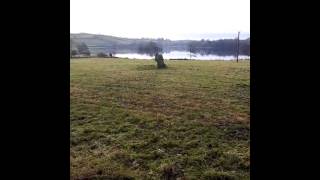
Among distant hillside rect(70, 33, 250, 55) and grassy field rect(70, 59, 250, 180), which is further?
distant hillside rect(70, 33, 250, 55)

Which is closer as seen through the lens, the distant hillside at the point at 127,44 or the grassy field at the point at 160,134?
the grassy field at the point at 160,134

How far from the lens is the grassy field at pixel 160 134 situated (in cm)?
640

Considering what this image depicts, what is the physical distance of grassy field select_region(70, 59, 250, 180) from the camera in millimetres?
6402

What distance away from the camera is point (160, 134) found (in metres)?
8.89

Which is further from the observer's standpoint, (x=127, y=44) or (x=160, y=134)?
(x=127, y=44)
